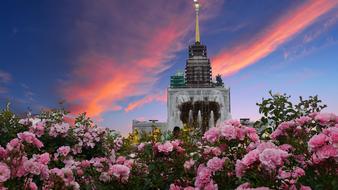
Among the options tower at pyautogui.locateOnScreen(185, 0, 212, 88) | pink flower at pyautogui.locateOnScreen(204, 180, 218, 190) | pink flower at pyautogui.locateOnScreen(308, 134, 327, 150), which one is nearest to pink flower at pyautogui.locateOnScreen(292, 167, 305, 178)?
pink flower at pyautogui.locateOnScreen(308, 134, 327, 150)

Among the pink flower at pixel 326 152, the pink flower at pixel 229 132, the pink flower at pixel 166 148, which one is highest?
the pink flower at pixel 229 132

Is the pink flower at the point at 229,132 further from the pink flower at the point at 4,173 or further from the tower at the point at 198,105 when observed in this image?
the tower at the point at 198,105

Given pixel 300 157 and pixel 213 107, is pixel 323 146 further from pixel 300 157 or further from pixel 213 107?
pixel 213 107

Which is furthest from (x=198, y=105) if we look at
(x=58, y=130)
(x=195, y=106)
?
(x=58, y=130)

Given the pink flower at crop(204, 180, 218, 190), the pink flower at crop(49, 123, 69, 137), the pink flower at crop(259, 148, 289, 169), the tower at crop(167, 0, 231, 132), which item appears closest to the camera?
the pink flower at crop(259, 148, 289, 169)

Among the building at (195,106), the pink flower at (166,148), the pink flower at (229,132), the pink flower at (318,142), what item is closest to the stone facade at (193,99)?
the building at (195,106)

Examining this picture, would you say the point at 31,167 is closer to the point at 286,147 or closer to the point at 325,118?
the point at 286,147

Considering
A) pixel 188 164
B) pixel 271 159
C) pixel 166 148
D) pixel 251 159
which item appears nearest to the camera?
pixel 271 159

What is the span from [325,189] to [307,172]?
341 mm

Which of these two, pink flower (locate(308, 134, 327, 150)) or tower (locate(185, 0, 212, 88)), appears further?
tower (locate(185, 0, 212, 88))

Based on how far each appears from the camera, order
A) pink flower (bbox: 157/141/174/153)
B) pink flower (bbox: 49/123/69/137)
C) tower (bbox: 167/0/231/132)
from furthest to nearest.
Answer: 1. tower (bbox: 167/0/231/132)
2. pink flower (bbox: 49/123/69/137)
3. pink flower (bbox: 157/141/174/153)

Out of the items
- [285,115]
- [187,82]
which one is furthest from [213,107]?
[285,115]

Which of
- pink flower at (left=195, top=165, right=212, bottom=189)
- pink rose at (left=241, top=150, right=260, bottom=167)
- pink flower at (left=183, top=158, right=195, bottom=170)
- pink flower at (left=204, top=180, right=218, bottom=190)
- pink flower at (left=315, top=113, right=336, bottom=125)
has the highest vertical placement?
pink flower at (left=315, top=113, right=336, bottom=125)

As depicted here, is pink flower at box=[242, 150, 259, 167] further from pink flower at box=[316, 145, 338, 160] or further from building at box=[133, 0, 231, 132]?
building at box=[133, 0, 231, 132]
